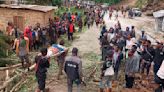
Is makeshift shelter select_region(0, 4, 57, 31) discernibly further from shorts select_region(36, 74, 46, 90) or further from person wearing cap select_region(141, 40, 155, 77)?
shorts select_region(36, 74, 46, 90)

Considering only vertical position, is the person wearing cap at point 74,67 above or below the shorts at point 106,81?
above

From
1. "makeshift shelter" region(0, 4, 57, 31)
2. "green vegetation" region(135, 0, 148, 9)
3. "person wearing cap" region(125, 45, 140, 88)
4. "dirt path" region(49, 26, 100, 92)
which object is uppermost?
"makeshift shelter" region(0, 4, 57, 31)

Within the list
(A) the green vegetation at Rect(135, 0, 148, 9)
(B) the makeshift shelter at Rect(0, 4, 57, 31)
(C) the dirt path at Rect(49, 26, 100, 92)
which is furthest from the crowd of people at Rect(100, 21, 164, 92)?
(A) the green vegetation at Rect(135, 0, 148, 9)

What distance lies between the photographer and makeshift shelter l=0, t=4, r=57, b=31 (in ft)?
83.9

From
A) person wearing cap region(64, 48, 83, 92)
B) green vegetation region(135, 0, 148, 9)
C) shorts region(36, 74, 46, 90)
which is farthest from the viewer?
green vegetation region(135, 0, 148, 9)

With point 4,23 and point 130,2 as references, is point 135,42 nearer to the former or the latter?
point 4,23

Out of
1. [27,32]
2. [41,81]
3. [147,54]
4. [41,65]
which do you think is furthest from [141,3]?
[41,65]

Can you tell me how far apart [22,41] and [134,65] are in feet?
16.8

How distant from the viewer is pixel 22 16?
25812mm

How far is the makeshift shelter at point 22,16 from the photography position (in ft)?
83.9

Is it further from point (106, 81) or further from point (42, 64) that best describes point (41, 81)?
point (106, 81)

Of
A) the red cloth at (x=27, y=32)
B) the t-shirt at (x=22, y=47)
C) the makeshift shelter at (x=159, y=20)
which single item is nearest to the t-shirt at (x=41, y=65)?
the t-shirt at (x=22, y=47)

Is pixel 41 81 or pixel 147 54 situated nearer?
pixel 41 81

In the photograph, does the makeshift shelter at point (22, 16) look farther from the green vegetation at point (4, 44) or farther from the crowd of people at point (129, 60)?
the crowd of people at point (129, 60)
